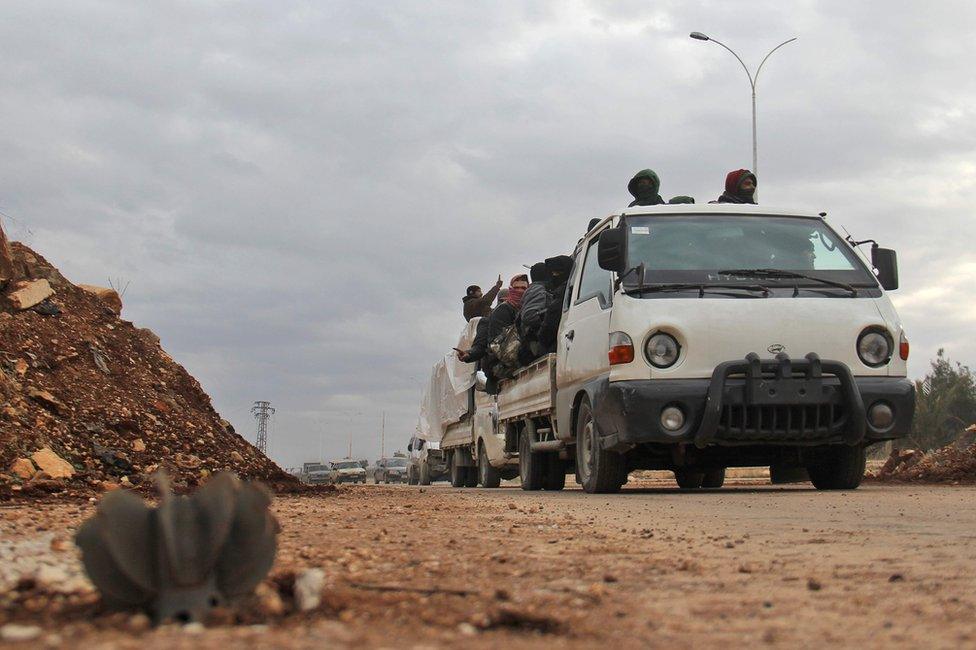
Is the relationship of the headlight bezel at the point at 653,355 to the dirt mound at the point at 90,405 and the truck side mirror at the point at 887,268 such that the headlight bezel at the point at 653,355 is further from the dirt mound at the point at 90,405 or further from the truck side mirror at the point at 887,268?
the dirt mound at the point at 90,405

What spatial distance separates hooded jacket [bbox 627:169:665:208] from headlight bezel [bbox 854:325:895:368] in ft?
9.89

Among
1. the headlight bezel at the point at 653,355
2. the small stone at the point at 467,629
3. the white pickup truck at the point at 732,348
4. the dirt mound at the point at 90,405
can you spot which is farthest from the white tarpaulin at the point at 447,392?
the small stone at the point at 467,629

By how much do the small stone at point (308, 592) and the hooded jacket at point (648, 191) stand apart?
357 inches

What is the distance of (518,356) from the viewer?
12.7 m

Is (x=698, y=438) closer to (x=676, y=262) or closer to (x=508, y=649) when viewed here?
(x=676, y=262)

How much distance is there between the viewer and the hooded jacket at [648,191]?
11531 millimetres

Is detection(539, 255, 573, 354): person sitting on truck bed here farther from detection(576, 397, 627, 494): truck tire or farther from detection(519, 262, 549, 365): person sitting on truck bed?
detection(576, 397, 627, 494): truck tire

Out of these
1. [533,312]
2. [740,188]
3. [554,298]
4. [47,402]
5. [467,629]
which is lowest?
[467,629]

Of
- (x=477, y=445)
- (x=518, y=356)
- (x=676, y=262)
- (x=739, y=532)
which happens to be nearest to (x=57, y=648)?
(x=739, y=532)

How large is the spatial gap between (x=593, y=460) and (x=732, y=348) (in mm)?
1753

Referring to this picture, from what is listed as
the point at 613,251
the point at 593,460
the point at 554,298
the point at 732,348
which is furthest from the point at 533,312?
the point at 732,348

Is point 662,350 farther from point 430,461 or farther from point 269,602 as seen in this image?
point 430,461

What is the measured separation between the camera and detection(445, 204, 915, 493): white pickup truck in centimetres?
882

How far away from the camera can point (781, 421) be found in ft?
29.1
